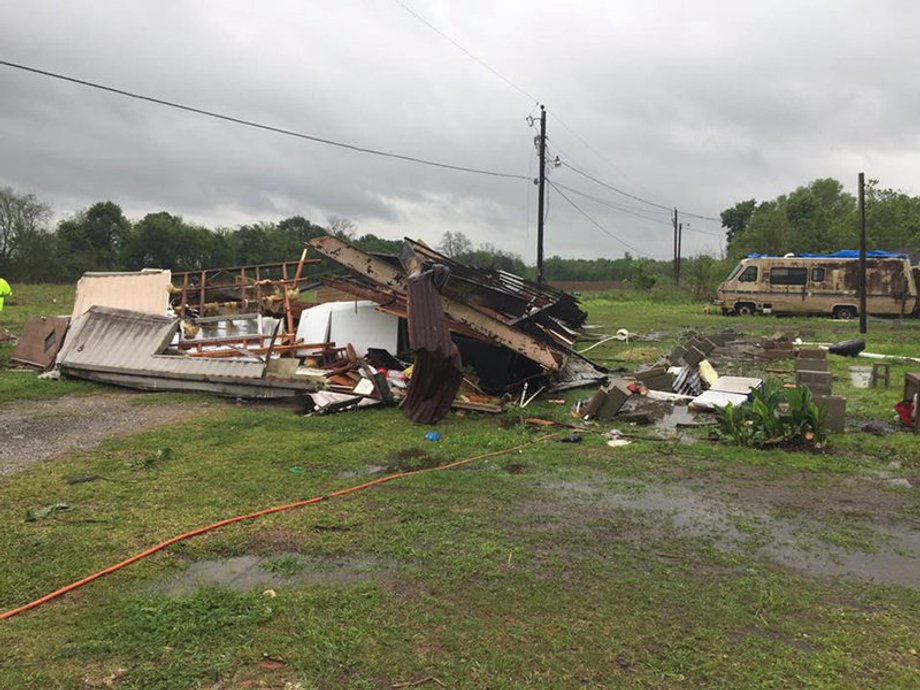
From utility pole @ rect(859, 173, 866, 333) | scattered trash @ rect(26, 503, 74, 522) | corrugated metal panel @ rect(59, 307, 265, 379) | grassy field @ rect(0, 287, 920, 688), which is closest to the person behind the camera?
grassy field @ rect(0, 287, 920, 688)

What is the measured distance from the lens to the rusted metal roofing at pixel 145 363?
892 cm

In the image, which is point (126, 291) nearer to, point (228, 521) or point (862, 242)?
point (228, 521)

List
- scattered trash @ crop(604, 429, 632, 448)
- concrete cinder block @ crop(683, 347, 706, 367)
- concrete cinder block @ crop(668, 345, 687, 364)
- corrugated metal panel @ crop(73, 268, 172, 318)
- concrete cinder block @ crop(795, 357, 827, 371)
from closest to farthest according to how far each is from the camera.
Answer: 1. scattered trash @ crop(604, 429, 632, 448)
2. concrete cinder block @ crop(795, 357, 827, 371)
3. concrete cinder block @ crop(683, 347, 706, 367)
4. concrete cinder block @ crop(668, 345, 687, 364)
5. corrugated metal panel @ crop(73, 268, 172, 318)

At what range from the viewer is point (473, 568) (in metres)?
3.55

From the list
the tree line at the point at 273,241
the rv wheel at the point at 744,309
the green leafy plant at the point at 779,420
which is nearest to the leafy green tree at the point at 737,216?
the tree line at the point at 273,241

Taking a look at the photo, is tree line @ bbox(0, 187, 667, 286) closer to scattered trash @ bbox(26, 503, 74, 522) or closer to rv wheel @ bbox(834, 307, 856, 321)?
rv wheel @ bbox(834, 307, 856, 321)

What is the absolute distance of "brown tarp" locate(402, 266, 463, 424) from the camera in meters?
7.63

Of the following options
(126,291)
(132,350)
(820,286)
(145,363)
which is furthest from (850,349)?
(126,291)

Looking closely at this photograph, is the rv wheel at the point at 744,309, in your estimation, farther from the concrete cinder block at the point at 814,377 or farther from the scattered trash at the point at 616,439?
the scattered trash at the point at 616,439

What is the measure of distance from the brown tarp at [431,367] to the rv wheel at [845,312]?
2249 centimetres

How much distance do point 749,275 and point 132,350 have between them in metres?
23.6

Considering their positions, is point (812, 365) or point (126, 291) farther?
point (126, 291)

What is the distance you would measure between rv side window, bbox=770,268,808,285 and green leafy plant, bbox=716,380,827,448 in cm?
2071

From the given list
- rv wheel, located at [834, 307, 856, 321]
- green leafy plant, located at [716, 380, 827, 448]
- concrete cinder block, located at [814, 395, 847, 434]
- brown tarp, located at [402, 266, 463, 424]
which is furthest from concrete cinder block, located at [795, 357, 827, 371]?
rv wheel, located at [834, 307, 856, 321]
